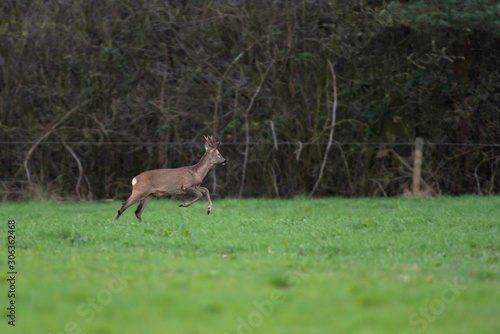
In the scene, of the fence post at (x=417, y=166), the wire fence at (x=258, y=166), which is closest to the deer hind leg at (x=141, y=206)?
the wire fence at (x=258, y=166)

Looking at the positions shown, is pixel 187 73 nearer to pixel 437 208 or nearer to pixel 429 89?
pixel 429 89

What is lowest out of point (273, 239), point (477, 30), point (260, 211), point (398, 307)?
point (260, 211)

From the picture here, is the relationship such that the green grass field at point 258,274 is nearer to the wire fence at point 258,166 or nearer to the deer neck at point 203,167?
the deer neck at point 203,167

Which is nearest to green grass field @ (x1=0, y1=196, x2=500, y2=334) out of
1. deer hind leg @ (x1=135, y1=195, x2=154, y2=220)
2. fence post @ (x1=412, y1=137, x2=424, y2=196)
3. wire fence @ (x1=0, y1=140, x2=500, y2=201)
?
deer hind leg @ (x1=135, y1=195, x2=154, y2=220)

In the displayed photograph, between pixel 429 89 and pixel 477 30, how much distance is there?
1857mm

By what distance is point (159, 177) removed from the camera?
1334 cm

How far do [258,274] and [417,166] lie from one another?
12.4 m

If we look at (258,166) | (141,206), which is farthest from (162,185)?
(258,166)

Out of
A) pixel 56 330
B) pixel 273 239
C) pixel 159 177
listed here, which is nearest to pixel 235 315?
pixel 56 330

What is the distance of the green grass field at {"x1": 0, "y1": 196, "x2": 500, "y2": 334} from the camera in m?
5.28

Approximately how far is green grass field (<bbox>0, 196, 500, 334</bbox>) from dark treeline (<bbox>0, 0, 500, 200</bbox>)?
699 cm

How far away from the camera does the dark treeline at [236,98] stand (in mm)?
20047

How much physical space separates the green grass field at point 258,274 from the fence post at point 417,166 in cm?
538

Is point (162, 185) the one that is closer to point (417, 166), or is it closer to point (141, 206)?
point (141, 206)
